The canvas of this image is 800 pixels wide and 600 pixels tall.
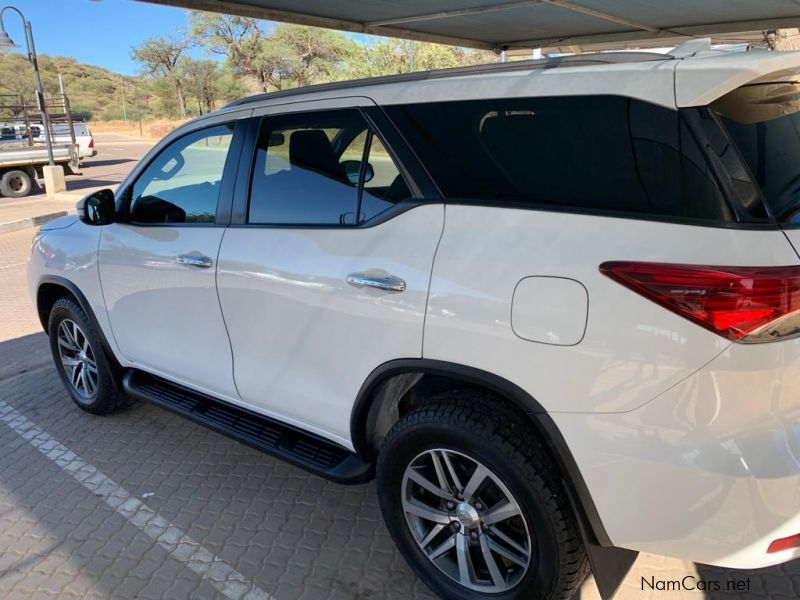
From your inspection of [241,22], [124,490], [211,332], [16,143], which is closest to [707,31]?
[211,332]

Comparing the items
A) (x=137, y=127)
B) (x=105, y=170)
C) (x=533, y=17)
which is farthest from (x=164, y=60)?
(x=533, y=17)

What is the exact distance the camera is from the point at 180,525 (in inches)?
119

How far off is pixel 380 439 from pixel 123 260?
1.82 meters

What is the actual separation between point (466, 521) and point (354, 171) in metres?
1.41

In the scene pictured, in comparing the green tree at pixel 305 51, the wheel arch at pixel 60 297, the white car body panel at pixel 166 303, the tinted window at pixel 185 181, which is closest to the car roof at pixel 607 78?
the tinted window at pixel 185 181

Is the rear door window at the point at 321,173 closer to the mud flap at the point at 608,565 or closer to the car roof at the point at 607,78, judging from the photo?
the car roof at the point at 607,78

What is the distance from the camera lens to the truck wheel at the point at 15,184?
17.0 meters

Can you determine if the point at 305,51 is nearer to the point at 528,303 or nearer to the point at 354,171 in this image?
the point at 354,171

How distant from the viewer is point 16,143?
17906mm

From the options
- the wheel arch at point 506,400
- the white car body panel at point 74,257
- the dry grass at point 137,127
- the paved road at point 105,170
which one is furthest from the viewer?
the dry grass at point 137,127

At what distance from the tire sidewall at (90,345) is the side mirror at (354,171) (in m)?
2.21

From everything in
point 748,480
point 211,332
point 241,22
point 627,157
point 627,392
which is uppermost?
point 241,22

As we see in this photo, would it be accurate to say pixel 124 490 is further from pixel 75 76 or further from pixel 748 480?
pixel 75 76

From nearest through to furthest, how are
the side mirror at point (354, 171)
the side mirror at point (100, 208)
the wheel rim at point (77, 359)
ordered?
the side mirror at point (354, 171) < the side mirror at point (100, 208) < the wheel rim at point (77, 359)
